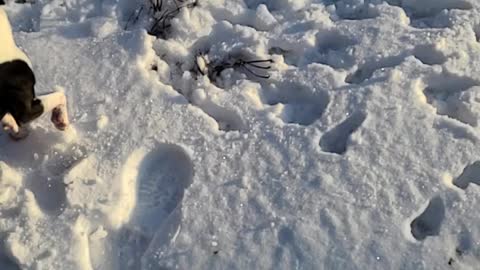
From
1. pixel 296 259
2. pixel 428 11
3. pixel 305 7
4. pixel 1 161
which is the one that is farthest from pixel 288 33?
pixel 1 161

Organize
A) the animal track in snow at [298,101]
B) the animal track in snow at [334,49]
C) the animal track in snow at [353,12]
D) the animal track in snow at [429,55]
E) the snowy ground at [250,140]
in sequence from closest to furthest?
1. the snowy ground at [250,140]
2. the animal track in snow at [298,101]
3. the animal track in snow at [429,55]
4. the animal track in snow at [334,49]
5. the animal track in snow at [353,12]

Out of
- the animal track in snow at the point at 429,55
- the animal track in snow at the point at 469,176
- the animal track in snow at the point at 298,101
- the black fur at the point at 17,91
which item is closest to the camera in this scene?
the black fur at the point at 17,91

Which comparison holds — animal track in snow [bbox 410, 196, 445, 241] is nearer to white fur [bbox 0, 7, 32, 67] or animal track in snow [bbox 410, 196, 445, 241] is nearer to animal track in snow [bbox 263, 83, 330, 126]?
animal track in snow [bbox 263, 83, 330, 126]

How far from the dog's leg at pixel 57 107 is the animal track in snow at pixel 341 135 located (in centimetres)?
144

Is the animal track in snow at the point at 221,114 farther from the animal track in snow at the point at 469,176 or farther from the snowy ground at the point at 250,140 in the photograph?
the animal track in snow at the point at 469,176

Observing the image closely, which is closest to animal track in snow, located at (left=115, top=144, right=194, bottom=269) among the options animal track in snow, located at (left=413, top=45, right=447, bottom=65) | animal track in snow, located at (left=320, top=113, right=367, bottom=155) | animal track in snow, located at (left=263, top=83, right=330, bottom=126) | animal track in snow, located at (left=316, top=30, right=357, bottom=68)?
animal track in snow, located at (left=263, top=83, right=330, bottom=126)

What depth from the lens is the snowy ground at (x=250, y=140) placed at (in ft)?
11.3

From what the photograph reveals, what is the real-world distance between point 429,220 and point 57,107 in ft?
6.82

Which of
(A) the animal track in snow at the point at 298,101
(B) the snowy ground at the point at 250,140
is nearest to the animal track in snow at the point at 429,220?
(B) the snowy ground at the point at 250,140

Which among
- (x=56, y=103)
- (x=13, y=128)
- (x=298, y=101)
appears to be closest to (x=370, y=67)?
(x=298, y=101)

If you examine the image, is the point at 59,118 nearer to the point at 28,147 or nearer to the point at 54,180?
the point at 28,147

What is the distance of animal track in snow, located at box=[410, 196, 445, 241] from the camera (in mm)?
3453

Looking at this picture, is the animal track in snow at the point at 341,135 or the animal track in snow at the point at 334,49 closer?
the animal track in snow at the point at 341,135

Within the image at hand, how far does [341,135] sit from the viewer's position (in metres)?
3.83
